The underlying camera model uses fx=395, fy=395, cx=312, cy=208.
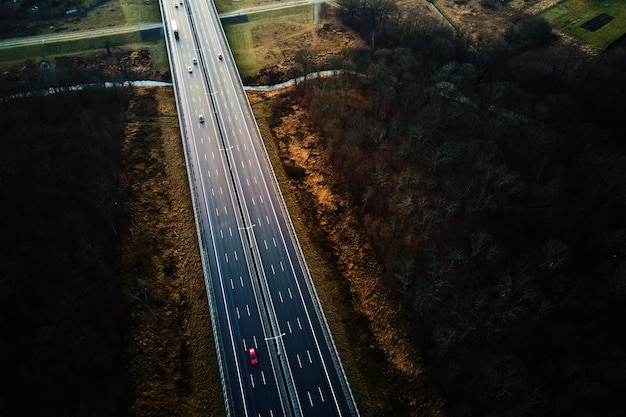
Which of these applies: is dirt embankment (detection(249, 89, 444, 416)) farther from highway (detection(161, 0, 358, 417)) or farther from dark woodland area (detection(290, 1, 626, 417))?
highway (detection(161, 0, 358, 417))

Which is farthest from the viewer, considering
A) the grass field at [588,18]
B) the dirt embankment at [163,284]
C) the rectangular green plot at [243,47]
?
the rectangular green plot at [243,47]

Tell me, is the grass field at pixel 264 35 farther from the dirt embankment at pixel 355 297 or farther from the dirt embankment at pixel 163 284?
the dirt embankment at pixel 163 284

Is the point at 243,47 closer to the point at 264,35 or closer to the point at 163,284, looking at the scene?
the point at 264,35

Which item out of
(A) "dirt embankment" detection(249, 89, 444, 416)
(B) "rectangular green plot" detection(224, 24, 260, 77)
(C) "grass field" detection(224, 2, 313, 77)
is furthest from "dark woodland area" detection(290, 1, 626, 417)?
(B) "rectangular green plot" detection(224, 24, 260, 77)

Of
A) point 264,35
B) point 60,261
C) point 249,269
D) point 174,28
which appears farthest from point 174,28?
point 249,269

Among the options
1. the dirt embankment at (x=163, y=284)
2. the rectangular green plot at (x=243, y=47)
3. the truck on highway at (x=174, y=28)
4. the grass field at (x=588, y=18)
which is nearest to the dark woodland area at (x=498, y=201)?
the grass field at (x=588, y=18)

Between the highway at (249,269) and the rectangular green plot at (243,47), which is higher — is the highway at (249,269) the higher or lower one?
the lower one
